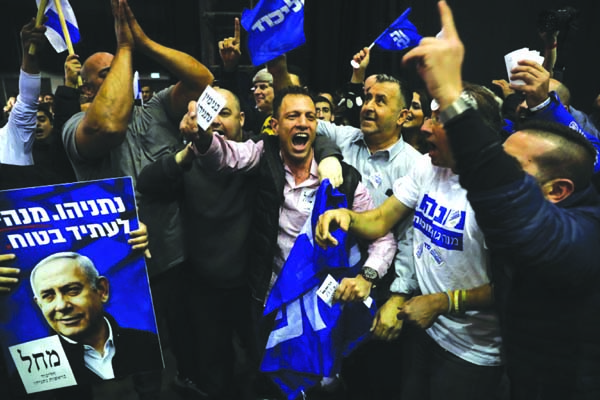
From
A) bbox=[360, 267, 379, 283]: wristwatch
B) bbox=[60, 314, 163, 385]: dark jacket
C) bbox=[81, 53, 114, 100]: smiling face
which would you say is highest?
bbox=[81, 53, 114, 100]: smiling face

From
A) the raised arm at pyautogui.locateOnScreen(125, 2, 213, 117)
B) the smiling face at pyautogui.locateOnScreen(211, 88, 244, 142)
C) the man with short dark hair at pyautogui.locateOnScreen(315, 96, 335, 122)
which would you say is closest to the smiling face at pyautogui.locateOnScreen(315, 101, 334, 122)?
the man with short dark hair at pyautogui.locateOnScreen(315, 96, 335, 122)

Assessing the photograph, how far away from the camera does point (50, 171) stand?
1973 millimetres

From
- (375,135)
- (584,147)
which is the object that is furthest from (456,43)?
(375,135)

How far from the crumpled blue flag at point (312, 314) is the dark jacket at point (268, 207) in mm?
140

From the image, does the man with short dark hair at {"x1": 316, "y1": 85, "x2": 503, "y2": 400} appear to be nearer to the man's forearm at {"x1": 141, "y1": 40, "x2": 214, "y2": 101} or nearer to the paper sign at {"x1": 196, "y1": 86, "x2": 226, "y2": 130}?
the paper sign at {"x1": 196, "y1": 86, "x2": 226, "y2": 130}

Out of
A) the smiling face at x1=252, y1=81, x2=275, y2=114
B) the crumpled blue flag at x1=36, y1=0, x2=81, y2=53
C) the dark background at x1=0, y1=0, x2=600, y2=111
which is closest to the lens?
the crumpled blue flag at x1=36, y1=0, x2=81, y2=53

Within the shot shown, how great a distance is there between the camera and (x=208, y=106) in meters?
1.66

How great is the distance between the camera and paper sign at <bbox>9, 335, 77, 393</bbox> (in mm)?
1596

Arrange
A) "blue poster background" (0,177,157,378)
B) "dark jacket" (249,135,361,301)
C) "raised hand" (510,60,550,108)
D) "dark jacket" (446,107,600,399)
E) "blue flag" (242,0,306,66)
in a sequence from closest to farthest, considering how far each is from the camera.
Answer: "dark jacket" (446,107,600,399)
"blue poster background" (0,177,157,378)
"raised hand" (510,60,550,108)
"dark jacket" (249,135,361,301)
"blue flag" (242,0,306,66)

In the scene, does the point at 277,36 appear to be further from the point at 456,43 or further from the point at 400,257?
the point at 456,43

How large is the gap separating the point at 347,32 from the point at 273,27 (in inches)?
164

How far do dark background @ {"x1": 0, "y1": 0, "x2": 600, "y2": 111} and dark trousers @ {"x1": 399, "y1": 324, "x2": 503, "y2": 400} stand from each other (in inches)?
122

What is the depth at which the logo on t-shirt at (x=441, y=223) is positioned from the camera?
1.58 m

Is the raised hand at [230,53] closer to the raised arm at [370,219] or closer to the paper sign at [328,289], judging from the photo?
the raised arm at [370,219]
